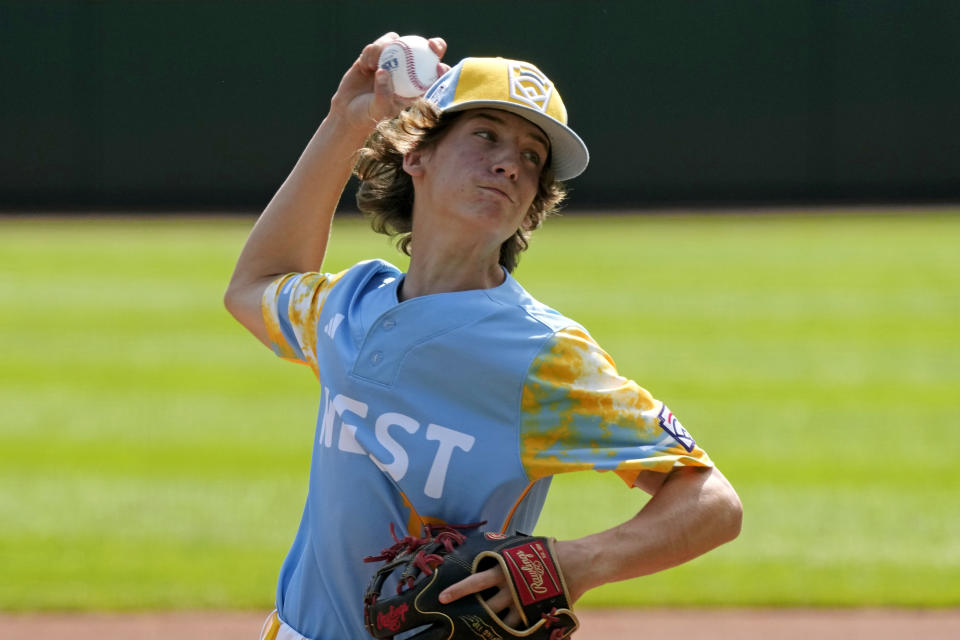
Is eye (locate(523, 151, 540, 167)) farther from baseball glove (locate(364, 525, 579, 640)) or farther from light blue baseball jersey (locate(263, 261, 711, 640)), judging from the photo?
baseball glove (locate(364, 525, 579, 640))

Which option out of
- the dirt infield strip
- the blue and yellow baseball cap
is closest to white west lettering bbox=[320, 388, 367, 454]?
the blue and yellow baseball cap

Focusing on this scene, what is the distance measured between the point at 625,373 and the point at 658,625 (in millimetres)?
4436

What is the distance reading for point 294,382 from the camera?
361 inches

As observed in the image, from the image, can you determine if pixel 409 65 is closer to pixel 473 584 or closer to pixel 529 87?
pixel 529 87

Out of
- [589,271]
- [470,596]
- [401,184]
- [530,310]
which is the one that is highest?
[401,184]

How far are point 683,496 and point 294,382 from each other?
24.2ft

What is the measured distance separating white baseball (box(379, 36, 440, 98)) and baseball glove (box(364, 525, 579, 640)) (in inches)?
36.0

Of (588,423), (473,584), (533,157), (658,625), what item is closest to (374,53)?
(533,157)

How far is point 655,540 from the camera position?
1.96 meters

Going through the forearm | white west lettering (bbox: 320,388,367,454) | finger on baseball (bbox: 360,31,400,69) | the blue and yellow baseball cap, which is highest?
finger on baseball (bbox: 360,31,400,69)

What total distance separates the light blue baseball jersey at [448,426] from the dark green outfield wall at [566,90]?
62.6 feet

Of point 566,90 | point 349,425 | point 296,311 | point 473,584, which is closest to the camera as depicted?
point 473,584

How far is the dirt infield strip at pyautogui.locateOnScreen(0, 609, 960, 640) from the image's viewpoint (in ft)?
15.6

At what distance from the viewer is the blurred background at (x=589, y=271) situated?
229 inches
